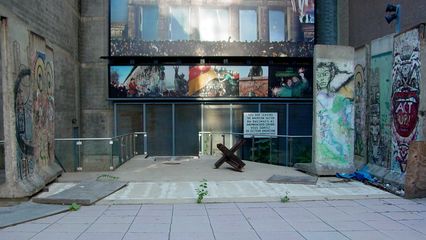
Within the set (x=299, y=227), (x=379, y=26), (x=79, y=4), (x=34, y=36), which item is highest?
(x=79, y=4)

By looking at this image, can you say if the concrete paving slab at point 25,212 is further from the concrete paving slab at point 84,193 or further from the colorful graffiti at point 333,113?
the colorful graffiti at point 333,113

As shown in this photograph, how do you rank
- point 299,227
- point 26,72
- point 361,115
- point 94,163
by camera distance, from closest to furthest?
point 299,227 < point 26,72 < point 361,115 < point 94,163

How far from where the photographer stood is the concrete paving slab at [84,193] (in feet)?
26.7

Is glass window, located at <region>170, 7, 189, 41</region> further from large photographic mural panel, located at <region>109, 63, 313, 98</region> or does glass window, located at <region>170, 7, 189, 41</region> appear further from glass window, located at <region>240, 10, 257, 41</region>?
glass window, located at <region>240, 10, 257, 41</region>

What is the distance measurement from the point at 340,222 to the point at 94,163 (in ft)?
26.6

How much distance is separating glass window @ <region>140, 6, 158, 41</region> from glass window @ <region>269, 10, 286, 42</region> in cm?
591

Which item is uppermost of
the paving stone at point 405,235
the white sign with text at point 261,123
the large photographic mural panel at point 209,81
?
the large photographic mural panel at point 209,81

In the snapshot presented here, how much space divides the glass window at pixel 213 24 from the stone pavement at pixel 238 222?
1529cm

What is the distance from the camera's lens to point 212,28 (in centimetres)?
2252

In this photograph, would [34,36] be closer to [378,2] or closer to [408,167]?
[408,167]


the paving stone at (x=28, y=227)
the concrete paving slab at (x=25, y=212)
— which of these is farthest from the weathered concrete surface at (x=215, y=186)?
the paving stone at (x=28, y=227)

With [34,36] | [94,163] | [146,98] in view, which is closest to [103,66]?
[146,98]

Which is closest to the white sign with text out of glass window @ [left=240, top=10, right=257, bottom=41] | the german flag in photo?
the german flag in photo

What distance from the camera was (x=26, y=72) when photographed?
872 cm
